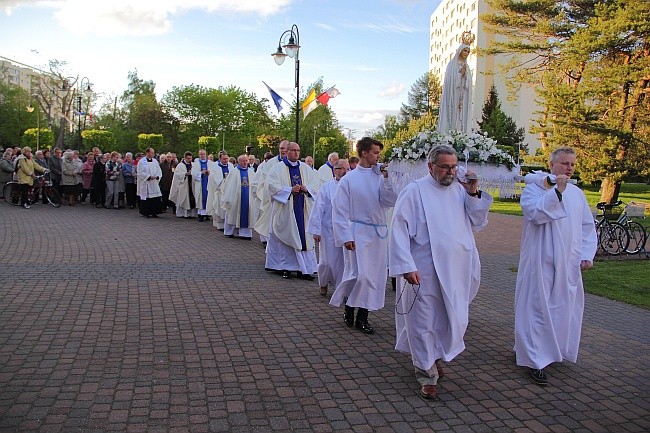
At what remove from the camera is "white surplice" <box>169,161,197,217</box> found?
20172 mm

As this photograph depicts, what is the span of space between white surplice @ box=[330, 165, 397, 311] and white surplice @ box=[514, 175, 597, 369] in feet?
5.33

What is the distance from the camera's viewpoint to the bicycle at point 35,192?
2089 cm

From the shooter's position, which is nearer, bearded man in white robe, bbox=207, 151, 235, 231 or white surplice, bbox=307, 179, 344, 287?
white surplice, bbox=307, 179, 344, 287

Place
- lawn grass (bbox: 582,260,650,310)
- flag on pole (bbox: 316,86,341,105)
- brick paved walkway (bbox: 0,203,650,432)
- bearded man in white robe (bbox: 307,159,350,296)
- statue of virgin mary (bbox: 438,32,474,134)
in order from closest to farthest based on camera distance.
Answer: brick paved walkway (bbox: 0,203,650,432), bearded man in white robe (bbox: 307,159,350,296), statue of virgin mary (bbox: 438,32,474,134), lawn grass (bbox: 582,260,650,310), flag on pole (bbox: 316,86,341,105)

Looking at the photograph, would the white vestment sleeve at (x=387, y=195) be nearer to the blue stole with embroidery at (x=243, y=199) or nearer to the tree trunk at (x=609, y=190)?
the blue stole with embroidery at (x=243, y=199)

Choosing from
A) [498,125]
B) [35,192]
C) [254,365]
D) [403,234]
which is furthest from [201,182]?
[498,125]

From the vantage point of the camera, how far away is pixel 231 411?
453 centimetres

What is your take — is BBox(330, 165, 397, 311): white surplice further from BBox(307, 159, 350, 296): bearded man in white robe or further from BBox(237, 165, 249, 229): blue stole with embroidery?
BBox(237, 165, 249, 229): blue stole with embroidery

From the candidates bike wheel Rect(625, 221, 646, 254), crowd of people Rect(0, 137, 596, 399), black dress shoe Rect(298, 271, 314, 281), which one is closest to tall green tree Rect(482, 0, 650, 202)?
bike wheel Rect(625, 221, 646, 254)

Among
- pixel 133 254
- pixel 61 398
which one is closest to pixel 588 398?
pixel 61 398

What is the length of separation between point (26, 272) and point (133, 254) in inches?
94.8

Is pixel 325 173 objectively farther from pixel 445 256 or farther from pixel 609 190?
pixel 609 190

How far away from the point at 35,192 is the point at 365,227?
58.3 feet

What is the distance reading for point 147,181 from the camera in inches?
762
